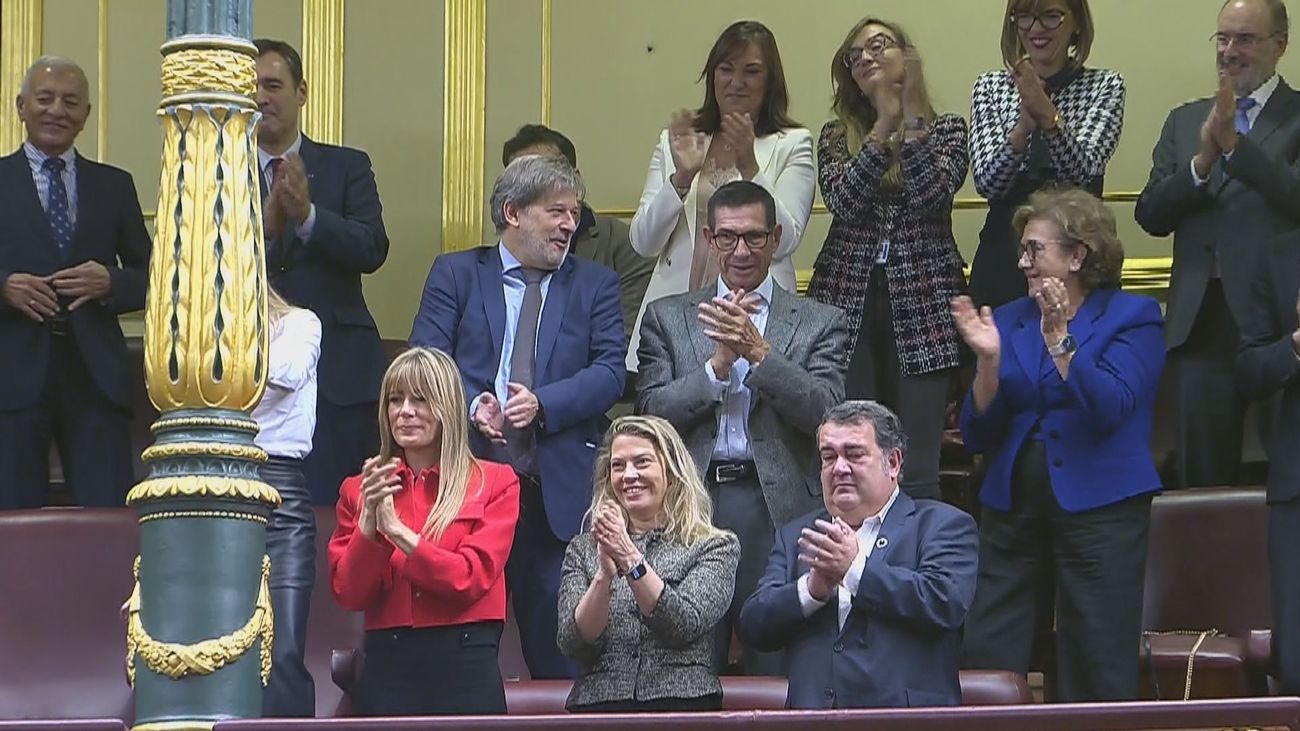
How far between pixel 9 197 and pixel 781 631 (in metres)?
3.52

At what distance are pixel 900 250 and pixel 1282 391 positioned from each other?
1.27 m

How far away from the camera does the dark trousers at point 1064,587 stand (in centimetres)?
655

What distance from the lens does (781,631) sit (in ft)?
18.9

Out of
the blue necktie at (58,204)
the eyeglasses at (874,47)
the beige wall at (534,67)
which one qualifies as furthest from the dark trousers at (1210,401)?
the blue necktie at (58,204)

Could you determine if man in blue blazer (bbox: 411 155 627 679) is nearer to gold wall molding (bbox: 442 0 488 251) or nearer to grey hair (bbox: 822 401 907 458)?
grey hair (bbox: 822 401 907 458)

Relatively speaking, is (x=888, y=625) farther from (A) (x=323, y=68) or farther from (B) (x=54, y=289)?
(A) (x=323, y=68)

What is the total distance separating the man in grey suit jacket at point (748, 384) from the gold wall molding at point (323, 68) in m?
2.98

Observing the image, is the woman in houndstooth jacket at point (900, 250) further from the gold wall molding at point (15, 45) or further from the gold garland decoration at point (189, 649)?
the gold wall molding at point (15, 45)

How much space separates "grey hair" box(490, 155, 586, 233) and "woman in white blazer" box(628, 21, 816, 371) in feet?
2.36

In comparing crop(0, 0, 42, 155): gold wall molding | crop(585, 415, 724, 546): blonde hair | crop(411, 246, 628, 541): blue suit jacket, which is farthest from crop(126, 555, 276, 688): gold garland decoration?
crop(0, 0, 42, 155): gold wall molding

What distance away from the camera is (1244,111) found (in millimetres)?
7840

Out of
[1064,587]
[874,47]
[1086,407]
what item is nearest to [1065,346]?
[1086,407]

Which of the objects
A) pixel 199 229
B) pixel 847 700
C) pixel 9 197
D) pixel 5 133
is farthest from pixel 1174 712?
pixel 5 133

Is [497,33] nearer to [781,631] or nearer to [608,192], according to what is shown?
[608,192]
